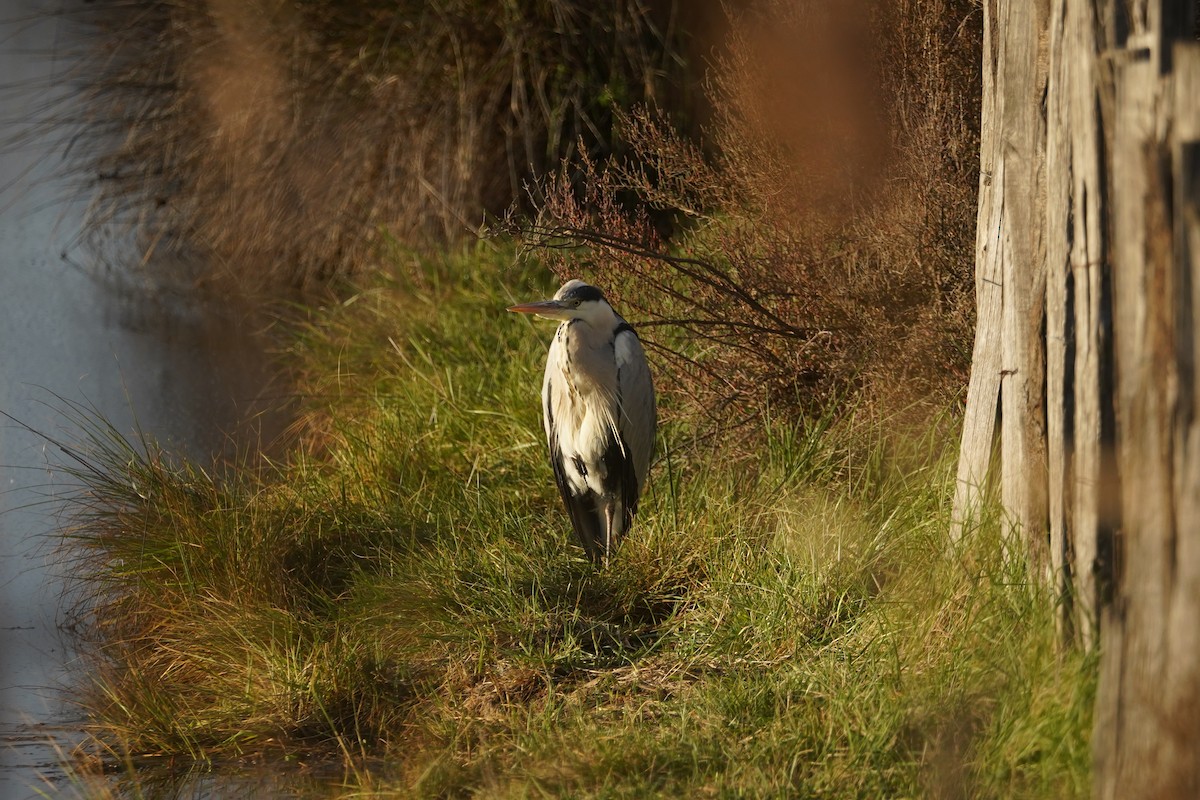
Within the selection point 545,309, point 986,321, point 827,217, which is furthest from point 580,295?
point 986,321

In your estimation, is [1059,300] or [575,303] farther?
[575,303]

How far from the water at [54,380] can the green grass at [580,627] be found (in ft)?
0.63

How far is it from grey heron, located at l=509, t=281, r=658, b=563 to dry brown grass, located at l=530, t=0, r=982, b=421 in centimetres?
22

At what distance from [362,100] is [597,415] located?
336 centimetres

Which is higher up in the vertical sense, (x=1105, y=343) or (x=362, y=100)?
(x=362, y=100)

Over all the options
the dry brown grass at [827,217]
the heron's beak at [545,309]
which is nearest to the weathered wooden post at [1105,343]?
the dry brown grass at [827,217]

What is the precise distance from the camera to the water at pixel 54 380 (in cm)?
354

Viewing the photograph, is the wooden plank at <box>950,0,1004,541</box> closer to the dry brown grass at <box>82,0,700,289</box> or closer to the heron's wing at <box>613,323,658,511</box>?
the heron's wing at <box>613,323,658,511</box>

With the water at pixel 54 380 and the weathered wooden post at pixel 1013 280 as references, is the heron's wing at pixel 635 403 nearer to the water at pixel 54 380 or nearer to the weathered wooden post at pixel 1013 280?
the weathered wooden post at pixel 1013 280

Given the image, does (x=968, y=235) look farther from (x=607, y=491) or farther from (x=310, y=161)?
(x=310, y=161)

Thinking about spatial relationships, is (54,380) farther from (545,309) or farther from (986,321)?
(986,321)

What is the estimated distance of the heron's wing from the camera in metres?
3.88

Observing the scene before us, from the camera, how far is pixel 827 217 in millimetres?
4055

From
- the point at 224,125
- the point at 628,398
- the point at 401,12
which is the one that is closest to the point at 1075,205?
the point at 628,398
